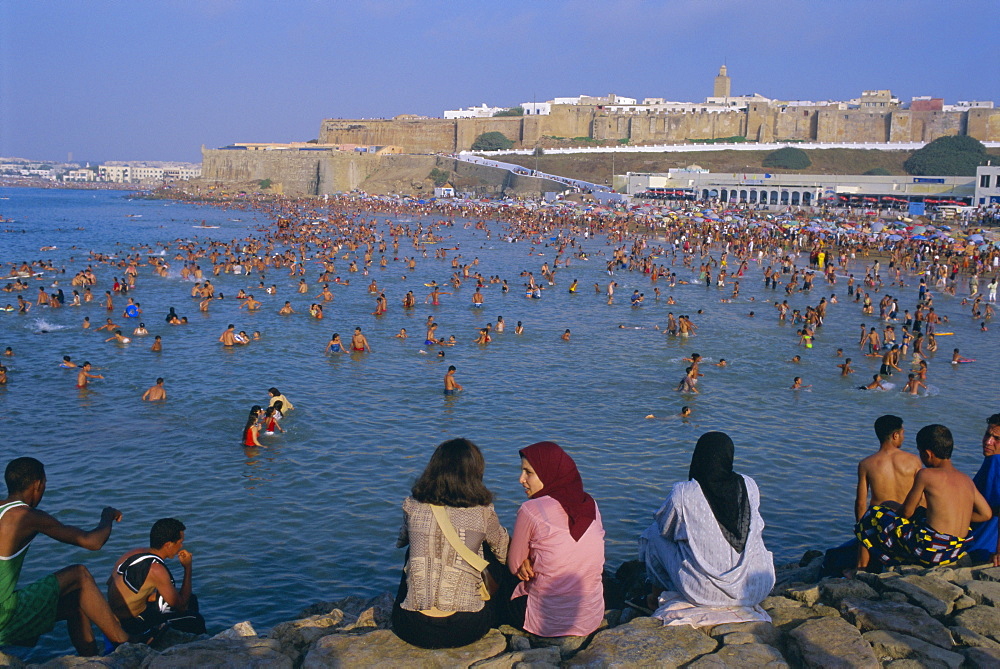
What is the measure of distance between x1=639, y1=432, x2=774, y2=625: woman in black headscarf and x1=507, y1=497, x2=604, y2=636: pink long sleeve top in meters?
0.42

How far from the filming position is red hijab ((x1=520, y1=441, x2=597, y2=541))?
3.34 m

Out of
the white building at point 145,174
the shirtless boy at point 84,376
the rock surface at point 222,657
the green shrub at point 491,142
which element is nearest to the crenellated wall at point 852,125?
the green shrub at point 491,142

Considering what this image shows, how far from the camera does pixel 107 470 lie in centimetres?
932

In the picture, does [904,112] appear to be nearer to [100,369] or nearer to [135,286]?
[135,286]

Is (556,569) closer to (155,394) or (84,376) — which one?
(155,394)

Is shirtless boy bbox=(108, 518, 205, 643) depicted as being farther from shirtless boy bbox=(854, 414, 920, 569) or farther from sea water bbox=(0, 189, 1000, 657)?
shirtless boy bbox=(854, 414, 920, 569)

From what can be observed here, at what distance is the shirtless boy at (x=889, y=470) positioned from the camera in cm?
495

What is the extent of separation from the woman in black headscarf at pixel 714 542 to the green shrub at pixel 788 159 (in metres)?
72.2

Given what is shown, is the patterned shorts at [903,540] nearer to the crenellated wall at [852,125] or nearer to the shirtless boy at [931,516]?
the shirtless boy at [931,516]

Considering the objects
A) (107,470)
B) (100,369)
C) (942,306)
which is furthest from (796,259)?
(107,470)

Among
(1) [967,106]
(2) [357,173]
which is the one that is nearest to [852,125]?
(1) [967,106]

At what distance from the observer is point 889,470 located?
16.4 ft

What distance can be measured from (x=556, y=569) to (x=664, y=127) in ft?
304

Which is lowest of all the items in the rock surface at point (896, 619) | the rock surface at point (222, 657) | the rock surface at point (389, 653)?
the rock surface at point (222, 657)
